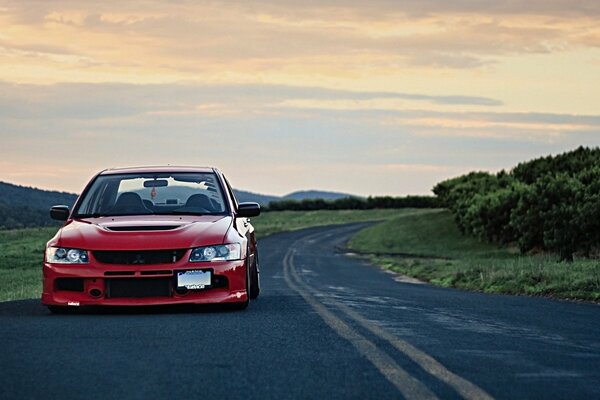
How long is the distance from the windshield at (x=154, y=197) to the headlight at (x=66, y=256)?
1.10 m

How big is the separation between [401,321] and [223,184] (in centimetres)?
354

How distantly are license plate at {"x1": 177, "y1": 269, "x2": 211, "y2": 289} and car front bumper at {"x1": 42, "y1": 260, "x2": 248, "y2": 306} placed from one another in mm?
43

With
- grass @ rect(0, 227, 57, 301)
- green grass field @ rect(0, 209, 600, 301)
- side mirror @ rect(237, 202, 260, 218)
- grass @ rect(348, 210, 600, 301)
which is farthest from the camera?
grass @ rect(0, 227, 57, 301)

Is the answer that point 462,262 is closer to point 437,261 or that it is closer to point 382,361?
point 437,261

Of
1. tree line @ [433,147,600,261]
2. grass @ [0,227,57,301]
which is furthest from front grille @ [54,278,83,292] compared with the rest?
tree line @ [433,147,600,261]

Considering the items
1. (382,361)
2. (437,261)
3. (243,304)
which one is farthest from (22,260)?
(382,361)

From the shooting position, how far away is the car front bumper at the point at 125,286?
38.7 feet

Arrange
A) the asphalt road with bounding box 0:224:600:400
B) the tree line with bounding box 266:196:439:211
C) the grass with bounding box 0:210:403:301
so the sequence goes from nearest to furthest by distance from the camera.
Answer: the asphalt road with bounding box 0:224:600:400 → the grass with bounding box 0:210:403:301 → the tree line with bounding box 266:196:439:211

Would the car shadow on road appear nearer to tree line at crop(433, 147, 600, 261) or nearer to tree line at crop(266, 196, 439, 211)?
tree line at crop(433, 147, 600, 261)

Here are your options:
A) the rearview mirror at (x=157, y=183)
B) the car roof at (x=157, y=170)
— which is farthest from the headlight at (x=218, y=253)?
the car roof at (x=157, y=170)

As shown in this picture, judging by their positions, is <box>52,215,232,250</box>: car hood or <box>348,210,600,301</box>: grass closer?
<box>52,215,232,250</box>: car hood

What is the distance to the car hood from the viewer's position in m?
11.9

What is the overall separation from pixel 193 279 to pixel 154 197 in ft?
6.60

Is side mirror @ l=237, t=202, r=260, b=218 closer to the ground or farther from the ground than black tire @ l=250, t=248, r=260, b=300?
farther from the ground
